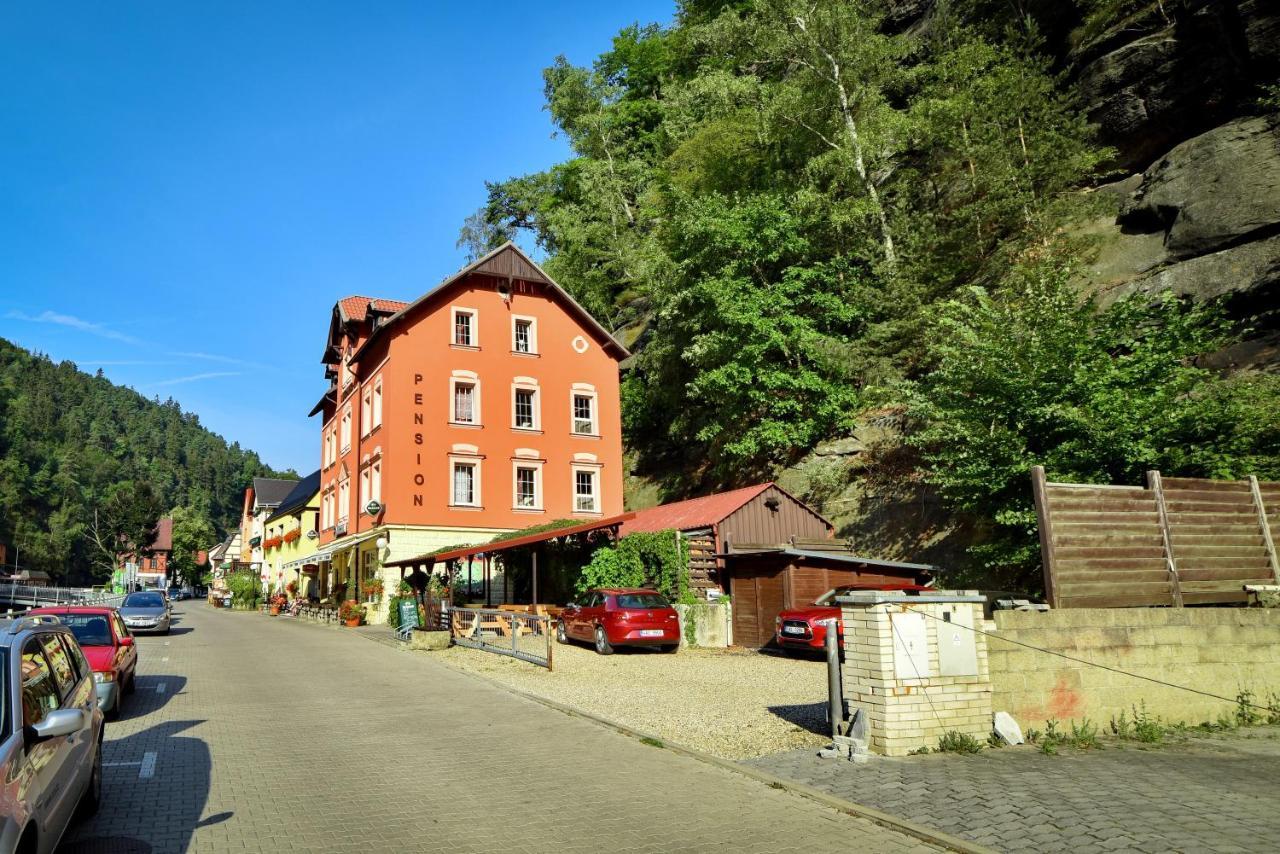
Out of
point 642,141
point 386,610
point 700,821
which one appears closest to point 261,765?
point 700,821

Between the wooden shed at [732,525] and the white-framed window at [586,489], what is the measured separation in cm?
1103

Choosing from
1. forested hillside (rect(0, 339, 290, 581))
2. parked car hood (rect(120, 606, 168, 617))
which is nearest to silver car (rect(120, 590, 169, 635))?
parked car hood (rect(120, 606, 168, 617))

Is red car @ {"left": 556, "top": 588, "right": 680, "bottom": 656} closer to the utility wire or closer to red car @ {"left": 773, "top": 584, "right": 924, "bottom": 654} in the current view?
red car @ {"left": 773, "top": 584, "right": 924, "bottom": 654}

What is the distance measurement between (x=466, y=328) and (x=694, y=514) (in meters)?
16.2

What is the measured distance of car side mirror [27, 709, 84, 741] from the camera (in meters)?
4.44

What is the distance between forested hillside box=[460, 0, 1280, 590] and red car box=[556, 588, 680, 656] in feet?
23.1

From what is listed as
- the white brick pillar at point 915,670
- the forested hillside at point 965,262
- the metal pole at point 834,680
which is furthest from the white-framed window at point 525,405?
the white brick pillar at point 915,670

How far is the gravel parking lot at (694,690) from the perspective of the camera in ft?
31.4

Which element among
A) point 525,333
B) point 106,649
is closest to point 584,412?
point 525,333

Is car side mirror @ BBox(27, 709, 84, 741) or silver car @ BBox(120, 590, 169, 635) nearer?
Answer: car side mirror @ BBox(27, 709, 84, 741)

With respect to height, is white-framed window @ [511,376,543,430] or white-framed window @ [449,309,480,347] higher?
white-framed window @ [449,309,480,347]

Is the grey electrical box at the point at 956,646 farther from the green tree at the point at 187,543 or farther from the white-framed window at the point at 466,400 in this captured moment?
the green tree at the point at 187,543

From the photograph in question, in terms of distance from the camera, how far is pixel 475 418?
34625 millimetres

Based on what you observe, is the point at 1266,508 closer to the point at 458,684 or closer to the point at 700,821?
the point at 700,821
